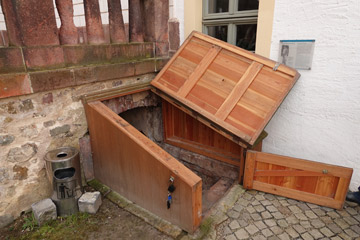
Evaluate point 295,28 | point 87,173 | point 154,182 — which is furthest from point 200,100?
point 87,173

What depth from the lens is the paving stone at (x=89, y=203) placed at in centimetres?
329

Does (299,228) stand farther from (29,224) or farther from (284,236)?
(29,224)

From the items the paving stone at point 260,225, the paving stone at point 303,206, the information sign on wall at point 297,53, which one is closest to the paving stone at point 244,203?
the paving stone at point 260,225

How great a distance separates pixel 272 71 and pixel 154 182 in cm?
220

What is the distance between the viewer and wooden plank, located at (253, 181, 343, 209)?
331cm

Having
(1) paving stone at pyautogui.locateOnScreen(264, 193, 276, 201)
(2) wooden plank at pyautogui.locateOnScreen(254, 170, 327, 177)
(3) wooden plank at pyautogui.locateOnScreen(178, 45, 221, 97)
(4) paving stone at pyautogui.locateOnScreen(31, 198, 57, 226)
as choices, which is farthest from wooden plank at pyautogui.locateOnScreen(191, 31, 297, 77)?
→ (4) paving stone at pyautogui.locateOnScreen(31, 198, 57, 226)

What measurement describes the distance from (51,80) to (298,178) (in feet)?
11.4

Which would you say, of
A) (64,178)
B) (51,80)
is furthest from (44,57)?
(64,178)

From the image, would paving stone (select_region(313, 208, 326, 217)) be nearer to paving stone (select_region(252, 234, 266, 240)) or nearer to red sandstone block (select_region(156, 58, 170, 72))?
paving stone (select_region(252, 234, 266, 240))

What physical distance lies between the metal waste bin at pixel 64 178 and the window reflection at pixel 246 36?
340 cm

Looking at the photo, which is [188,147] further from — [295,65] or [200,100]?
[295,65]

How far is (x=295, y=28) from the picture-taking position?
370 cm

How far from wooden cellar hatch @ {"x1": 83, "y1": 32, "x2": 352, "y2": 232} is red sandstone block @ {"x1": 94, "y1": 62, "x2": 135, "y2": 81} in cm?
24

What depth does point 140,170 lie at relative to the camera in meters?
3.12
